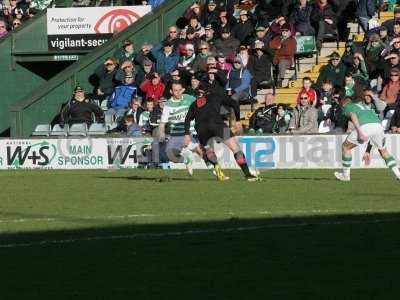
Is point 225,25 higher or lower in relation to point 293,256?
higher

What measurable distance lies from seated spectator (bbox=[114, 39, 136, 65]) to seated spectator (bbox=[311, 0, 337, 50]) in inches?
199

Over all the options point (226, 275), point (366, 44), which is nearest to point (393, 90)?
point (366, 44)

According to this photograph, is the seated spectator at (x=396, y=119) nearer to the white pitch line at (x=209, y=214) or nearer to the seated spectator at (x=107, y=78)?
the seated spectator at (x=107, y=78)

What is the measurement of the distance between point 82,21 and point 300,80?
779cm

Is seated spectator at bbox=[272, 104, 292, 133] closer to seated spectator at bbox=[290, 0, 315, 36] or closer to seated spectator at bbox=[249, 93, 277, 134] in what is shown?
seated spectator at bbox=[249, 93, 277, 134]

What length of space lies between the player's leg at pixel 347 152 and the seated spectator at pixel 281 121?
590 cm

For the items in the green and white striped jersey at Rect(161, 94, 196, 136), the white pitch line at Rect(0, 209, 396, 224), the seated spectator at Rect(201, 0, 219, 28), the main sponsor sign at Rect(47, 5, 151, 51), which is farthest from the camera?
the main sponsor sign at Rect(47, 5, 151, 51)

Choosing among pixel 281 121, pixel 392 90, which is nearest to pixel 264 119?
pixel 281 121

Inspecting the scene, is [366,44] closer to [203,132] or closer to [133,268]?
[203,132]

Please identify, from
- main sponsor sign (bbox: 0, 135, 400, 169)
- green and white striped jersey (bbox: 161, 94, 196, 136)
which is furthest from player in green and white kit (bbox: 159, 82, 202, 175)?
main sponsor sign (bbox: 0, 135, 400, 169)

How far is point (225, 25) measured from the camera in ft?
110

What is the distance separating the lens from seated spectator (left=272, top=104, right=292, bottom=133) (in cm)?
3006

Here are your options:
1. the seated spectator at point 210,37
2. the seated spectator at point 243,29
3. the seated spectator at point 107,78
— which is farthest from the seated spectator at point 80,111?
the seated spectator at point 243,29

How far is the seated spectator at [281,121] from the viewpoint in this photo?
30.1 meters
